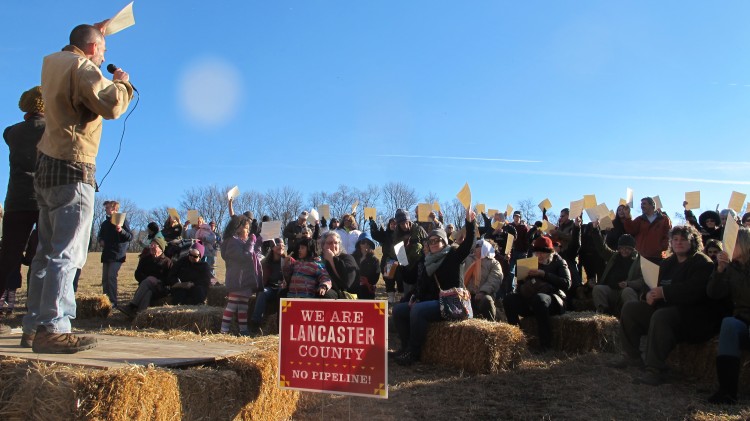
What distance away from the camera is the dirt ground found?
15.6 feet

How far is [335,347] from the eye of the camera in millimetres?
3896

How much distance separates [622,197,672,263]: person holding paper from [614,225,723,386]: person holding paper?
421cm

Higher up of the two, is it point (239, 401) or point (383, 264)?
point (383, 264)

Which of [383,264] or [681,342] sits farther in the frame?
[383,264]

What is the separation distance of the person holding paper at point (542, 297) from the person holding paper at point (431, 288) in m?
1.37

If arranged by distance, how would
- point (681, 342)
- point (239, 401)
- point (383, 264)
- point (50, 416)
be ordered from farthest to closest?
1. point (383, 264)
2. point (681, 342)
3. point (239, 401)
4. point (50, 416)

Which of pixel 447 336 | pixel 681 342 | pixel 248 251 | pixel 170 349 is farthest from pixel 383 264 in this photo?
pixel 170 349

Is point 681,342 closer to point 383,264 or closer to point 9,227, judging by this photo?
point 9,227

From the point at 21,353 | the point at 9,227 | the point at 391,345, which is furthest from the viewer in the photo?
the point at 391,345

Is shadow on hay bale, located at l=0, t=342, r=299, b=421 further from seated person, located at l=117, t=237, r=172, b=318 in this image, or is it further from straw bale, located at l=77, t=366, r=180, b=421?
seated person, located at l=117, t=237, r=172, b=318

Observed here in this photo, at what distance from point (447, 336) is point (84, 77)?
471 cm

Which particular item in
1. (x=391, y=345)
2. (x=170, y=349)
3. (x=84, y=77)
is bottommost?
(x=391, y=345)

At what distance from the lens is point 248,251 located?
8477 millimetres

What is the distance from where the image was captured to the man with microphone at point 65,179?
3.61m
